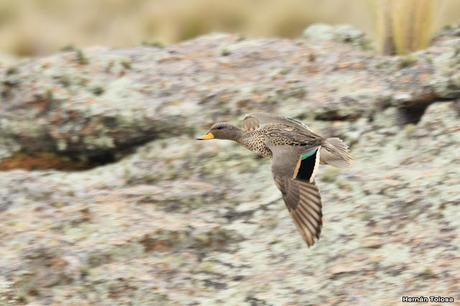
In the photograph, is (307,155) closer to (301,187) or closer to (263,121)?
(301,187)

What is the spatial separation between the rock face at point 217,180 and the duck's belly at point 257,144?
0.30 metres

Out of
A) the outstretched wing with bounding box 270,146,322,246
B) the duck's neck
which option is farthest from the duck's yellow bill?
the outstretched wing with bounding box 270,146,322,246

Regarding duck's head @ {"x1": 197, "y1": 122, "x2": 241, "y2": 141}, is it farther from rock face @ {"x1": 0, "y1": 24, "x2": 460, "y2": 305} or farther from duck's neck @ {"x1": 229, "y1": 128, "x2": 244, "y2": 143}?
rock face @ {"x1": 0, "y1": 24, "x2": 460, "y2": 305}

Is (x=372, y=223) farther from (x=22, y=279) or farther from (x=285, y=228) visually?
(x=22, y=279)

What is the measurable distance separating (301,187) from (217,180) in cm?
172

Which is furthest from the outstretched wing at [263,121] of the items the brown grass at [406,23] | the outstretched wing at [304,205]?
the brown grass at [406,23]

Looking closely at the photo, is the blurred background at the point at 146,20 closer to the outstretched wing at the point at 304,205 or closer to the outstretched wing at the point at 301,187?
the outstretched wing at the point at 301,187

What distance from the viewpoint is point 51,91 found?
417 inches

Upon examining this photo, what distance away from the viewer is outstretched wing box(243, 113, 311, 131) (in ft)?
30.5

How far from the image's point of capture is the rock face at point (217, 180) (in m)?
8.39

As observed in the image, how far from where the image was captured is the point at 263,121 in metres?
9.50

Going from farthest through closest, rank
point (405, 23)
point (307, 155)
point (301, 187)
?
point (405, 23)
point (307, 155)
point (301, 187)

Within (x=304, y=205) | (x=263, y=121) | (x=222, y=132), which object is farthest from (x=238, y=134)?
(x=304, y=205)

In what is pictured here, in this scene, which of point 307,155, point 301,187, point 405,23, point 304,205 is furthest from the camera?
point 405,23
